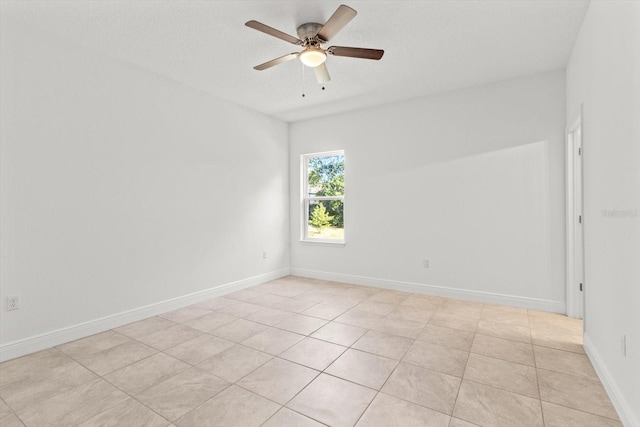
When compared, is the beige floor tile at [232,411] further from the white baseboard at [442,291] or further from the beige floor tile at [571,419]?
the white baseboard at [442,291]

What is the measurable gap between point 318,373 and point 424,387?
2.38 ft

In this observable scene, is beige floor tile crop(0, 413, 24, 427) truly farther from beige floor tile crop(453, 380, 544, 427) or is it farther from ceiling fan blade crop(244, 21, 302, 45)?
ceiling fan blade crop(244, 21, 302, 45)

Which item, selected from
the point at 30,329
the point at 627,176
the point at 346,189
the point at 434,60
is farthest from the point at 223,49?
the point at 627,176

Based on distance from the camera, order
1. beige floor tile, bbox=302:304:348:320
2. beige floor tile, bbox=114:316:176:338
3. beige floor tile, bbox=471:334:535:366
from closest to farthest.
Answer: beige floor tile, bbox=471:334:535:366 < beige floor tile, bbox=114:316:176:338 < beige floor tile, bbox=302:304:348:320

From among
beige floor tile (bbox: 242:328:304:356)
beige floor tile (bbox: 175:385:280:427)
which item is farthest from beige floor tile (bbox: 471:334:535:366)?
beige floor tile (bbox: 175:385:280:427)

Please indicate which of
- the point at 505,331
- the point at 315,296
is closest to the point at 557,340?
the point at 505,331

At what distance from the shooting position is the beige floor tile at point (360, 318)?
3.15 metres

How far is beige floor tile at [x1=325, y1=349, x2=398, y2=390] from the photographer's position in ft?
6.98

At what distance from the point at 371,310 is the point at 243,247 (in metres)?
2.08

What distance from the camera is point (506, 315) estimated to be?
3.37 m

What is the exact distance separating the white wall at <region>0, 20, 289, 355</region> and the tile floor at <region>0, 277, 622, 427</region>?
487 millimetres

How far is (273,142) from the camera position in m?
5.12

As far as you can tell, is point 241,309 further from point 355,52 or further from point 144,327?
point 355,52

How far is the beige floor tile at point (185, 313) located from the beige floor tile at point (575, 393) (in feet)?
10.4
